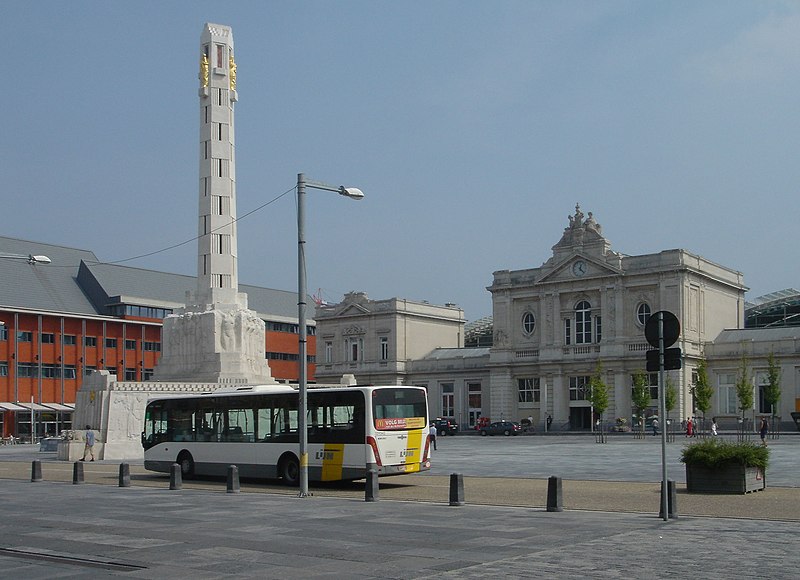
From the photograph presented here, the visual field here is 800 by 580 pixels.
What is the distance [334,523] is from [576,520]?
4.29 meters

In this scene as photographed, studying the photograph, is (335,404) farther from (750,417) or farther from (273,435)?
(750,417)

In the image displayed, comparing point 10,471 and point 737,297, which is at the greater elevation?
point 737,297

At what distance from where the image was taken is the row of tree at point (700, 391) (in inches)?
2945

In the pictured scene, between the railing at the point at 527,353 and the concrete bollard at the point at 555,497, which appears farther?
the railing at the point at 527,353

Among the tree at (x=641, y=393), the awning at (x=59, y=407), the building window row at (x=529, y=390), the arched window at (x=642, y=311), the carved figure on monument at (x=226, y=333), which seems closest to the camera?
the carved figure on monument at (x=226, y=333)

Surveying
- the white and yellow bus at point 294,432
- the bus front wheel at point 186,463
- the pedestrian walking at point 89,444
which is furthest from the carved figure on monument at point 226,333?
the bus front wheel at point 186,463

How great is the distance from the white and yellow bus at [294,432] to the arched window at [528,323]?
65.7 meters

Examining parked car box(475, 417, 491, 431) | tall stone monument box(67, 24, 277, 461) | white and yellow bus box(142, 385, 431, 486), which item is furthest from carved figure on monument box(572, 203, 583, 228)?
white and yellow bus box(142, 385, 431, 486)

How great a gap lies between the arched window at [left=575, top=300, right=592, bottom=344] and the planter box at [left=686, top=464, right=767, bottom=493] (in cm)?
6826

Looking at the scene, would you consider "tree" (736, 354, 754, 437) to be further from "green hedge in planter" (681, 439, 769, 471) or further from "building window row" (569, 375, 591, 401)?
"green hedge in planter" (681, 439, 769, 471)

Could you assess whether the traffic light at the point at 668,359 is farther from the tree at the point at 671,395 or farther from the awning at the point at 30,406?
the awning at the point at 30,406

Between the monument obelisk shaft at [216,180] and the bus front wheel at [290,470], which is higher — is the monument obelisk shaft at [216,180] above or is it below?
above

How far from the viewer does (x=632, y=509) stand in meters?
19.6

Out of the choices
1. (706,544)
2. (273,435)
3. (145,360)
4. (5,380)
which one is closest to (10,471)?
(273,435)
